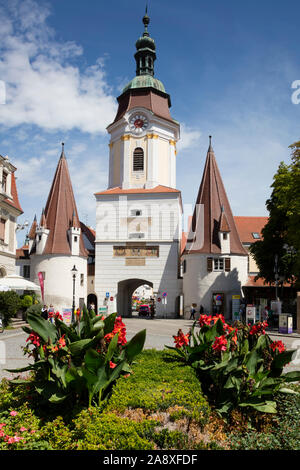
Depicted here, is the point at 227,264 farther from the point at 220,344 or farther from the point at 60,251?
the point at 220,344

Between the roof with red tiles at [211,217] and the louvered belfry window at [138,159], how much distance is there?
6849mm

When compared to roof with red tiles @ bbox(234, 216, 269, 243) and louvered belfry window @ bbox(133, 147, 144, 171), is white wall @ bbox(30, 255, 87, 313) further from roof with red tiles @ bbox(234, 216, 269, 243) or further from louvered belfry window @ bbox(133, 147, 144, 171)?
roof with red tiles @ bbox(234, 216, 269, 243)

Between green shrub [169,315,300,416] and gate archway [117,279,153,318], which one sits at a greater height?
green shrub [169,315,300,416]

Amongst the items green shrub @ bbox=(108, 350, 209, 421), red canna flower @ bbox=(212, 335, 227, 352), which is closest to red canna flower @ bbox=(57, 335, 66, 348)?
green shrub @ bbox=(108, 350, 209, 421)

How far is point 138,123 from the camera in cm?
4409

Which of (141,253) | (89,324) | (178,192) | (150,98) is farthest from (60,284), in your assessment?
(89,324)

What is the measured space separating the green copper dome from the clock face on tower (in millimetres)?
3618

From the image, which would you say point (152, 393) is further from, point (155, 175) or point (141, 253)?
point (155, 175)

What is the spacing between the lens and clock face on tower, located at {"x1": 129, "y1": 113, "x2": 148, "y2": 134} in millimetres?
43969

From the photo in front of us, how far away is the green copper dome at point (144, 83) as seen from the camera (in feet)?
148

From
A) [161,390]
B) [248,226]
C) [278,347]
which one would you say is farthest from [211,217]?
[161,390]

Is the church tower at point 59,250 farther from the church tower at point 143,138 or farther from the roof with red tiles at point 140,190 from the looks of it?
the church tower at point 143,138

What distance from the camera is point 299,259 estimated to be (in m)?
23.2

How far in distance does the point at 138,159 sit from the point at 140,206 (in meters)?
5.67
